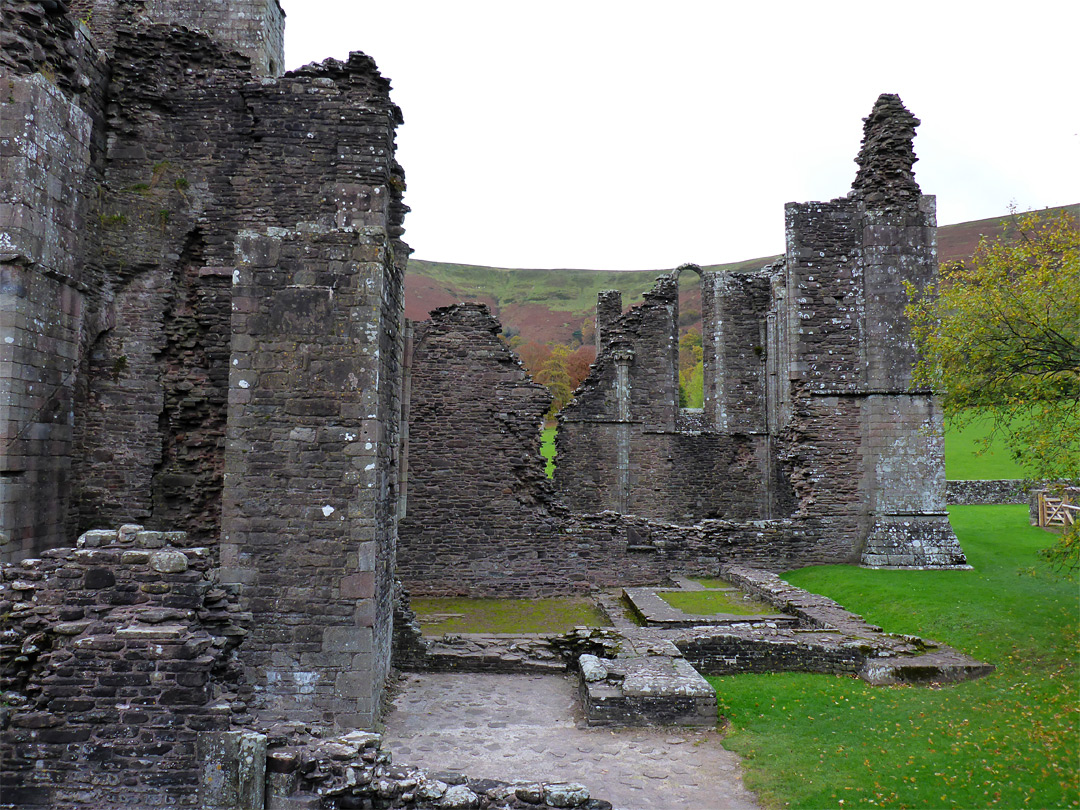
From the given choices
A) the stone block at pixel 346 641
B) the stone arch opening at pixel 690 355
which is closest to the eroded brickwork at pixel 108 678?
the stone block at pixel 346 641

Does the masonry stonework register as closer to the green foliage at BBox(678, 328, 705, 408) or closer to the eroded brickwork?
the eroded brickwork

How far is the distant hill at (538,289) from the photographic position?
93.1m

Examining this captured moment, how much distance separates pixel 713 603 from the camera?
41.0 feet

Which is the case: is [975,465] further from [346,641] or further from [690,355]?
[346,641]

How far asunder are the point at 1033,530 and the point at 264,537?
19.9 meters

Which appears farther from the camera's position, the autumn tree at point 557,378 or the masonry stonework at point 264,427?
the autumn tree at point 557,378

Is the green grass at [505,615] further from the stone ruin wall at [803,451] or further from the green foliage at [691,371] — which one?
the green foliage at [691,371]

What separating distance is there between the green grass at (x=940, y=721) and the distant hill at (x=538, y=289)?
7588 cm

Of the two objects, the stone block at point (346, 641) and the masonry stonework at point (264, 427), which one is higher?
the masonry stonework at point (264, 427)

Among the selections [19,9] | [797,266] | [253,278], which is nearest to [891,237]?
[797,266]

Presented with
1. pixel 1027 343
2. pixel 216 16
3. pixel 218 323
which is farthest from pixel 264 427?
pixel 216 16

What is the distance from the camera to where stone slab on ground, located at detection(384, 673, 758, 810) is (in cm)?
598

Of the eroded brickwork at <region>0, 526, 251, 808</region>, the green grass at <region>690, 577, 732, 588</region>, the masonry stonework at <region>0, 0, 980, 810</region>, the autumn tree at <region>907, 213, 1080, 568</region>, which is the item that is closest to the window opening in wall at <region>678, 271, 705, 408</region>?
the masonry stonework at <region>0, 0, 980, 810</region>

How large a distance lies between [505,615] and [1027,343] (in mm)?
8930
